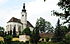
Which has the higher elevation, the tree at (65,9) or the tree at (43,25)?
the tree at (65,9)

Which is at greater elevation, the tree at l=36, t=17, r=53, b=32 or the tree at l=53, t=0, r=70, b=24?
the tree at l=53, t=0, r=70, b=24

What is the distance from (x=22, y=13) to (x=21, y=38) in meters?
44.6

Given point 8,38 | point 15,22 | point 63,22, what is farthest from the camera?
point 15,22

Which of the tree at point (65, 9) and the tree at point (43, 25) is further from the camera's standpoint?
the tree at point (43, 25)

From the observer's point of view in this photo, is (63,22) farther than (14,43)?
No

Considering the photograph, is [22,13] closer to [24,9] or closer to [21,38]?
[24,9]

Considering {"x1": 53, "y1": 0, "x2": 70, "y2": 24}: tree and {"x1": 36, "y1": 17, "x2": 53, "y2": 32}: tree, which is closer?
{"x1": 53, "y1": 0, "x2": 70, "y2": 24}: tree

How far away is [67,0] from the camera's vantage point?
23.1m

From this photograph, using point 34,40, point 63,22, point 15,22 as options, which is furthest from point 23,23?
point 63,22

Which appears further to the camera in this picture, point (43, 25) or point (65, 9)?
point (43, 25)

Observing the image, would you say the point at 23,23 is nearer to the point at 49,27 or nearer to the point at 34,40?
the point at 49,27

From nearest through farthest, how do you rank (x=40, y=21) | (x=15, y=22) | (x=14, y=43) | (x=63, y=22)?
(x=63, y=22) → (x=14, y=43) → (x=40, y=21) → (x=15, y=22)

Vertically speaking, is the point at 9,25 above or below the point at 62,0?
below

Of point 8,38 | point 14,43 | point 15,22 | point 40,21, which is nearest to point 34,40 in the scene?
point 14,43
